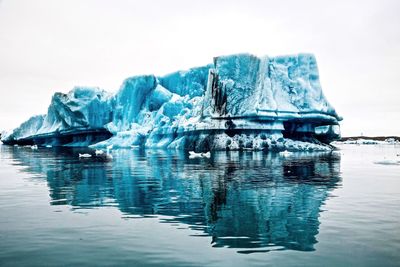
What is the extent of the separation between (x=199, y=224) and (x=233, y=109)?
33.7m

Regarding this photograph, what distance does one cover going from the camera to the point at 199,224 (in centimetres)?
789

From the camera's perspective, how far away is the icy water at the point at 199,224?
5789 mm

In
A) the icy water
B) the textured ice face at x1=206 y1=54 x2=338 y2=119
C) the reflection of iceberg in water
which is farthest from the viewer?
the textured ice face at x1=206 y1=54 x2=338 y2=119

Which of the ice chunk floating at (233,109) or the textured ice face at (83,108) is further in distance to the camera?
the textured ice face at (83,108)

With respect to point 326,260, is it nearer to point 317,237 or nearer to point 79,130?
point 317,237

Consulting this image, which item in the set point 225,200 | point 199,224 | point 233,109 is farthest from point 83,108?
point 199,224

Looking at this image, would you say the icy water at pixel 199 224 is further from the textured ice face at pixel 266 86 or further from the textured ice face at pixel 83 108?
the textured ice face at pixel 83 108

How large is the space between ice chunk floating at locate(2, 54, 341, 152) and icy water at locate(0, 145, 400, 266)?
27.0 metres

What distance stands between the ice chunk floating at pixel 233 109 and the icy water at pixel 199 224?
88.5 feet

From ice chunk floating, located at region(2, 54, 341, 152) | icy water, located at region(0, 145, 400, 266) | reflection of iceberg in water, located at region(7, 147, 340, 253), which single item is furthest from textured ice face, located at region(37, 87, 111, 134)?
icy water, located at region(0, 145, 400, 266)

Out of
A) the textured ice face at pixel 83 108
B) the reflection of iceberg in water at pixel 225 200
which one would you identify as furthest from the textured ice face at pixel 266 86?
the reflection of iceberg in water at pixel 225 200

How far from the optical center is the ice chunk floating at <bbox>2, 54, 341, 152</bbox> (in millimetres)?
41031

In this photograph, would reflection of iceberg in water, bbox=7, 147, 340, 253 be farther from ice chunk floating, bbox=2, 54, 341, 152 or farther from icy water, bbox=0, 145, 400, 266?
Result: ice chunk floating, bbox=2, 54, 341, 152

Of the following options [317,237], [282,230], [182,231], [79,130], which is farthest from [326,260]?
[79,130]
